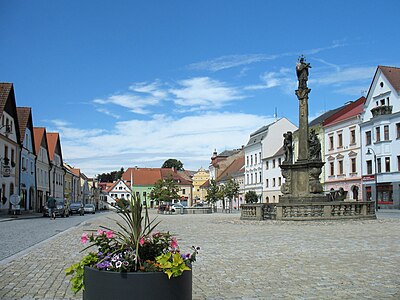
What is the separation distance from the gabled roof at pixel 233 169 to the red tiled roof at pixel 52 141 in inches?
1485

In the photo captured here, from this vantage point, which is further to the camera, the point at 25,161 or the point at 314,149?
the point at 25,161

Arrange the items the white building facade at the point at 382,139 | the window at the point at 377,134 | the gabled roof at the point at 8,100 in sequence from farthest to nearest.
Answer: the window at the point at 377,134 < the white building facade at the point at 382,139 < the gabled roof at the point at 8,100

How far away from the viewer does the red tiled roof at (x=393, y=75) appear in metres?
51.1

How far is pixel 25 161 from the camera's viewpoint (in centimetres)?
5234

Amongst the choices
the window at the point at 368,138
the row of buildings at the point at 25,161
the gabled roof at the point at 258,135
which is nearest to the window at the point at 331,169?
the window at the point at 368,138

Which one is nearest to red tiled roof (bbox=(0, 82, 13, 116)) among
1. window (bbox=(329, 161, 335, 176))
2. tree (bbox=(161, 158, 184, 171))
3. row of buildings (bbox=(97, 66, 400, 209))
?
row of buildings (bbox=(97, 66, 400, 209))

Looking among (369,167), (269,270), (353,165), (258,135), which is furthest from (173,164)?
(269,270)

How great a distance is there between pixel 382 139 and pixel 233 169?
5201 centimetres

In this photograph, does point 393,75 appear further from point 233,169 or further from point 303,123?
point 233,169

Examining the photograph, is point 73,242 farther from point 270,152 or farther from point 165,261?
point 270,152

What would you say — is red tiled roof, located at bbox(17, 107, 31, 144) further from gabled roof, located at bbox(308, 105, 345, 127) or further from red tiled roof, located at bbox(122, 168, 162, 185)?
red tiled roof, located at bbox(122, 168, 162, 185)

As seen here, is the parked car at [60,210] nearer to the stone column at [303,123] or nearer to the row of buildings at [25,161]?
the row of buildings at [25,161]

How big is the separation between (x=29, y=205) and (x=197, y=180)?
276ft

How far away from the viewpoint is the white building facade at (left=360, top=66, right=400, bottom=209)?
164 feet
